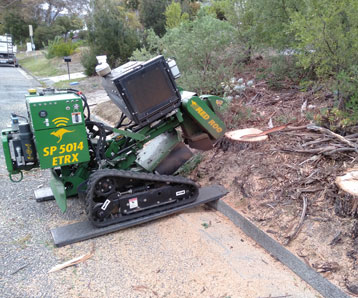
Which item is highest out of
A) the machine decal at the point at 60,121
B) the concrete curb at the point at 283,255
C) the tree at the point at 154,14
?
the tree at the point at 154,14

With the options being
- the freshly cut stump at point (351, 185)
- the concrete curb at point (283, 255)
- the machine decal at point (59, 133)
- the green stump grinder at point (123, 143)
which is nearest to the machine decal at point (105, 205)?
the green stump grinder at point (123, 143)

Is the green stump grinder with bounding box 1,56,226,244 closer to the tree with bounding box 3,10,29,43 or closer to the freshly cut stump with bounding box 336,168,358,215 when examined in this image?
the freshly cut stump with bounding box 336,168,358,215

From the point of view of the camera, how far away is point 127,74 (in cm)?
366

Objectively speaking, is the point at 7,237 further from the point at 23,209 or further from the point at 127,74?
the point at 127,74

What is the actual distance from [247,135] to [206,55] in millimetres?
3125

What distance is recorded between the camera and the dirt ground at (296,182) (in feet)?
10.6

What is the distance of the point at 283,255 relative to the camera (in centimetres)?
339

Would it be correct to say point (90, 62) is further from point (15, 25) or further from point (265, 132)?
point (15, 25)

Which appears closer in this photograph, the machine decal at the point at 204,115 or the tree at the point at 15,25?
the machine decal at the point at 204,115

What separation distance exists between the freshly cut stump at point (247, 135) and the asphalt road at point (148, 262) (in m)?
1.22

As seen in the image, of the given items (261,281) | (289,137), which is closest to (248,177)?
(289,137)

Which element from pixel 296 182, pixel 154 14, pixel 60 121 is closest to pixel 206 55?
pixel 296 182

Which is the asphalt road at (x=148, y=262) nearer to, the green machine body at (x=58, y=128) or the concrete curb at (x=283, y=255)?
the concrete curb at (x=283, y=255)

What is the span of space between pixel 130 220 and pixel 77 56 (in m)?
24.2
